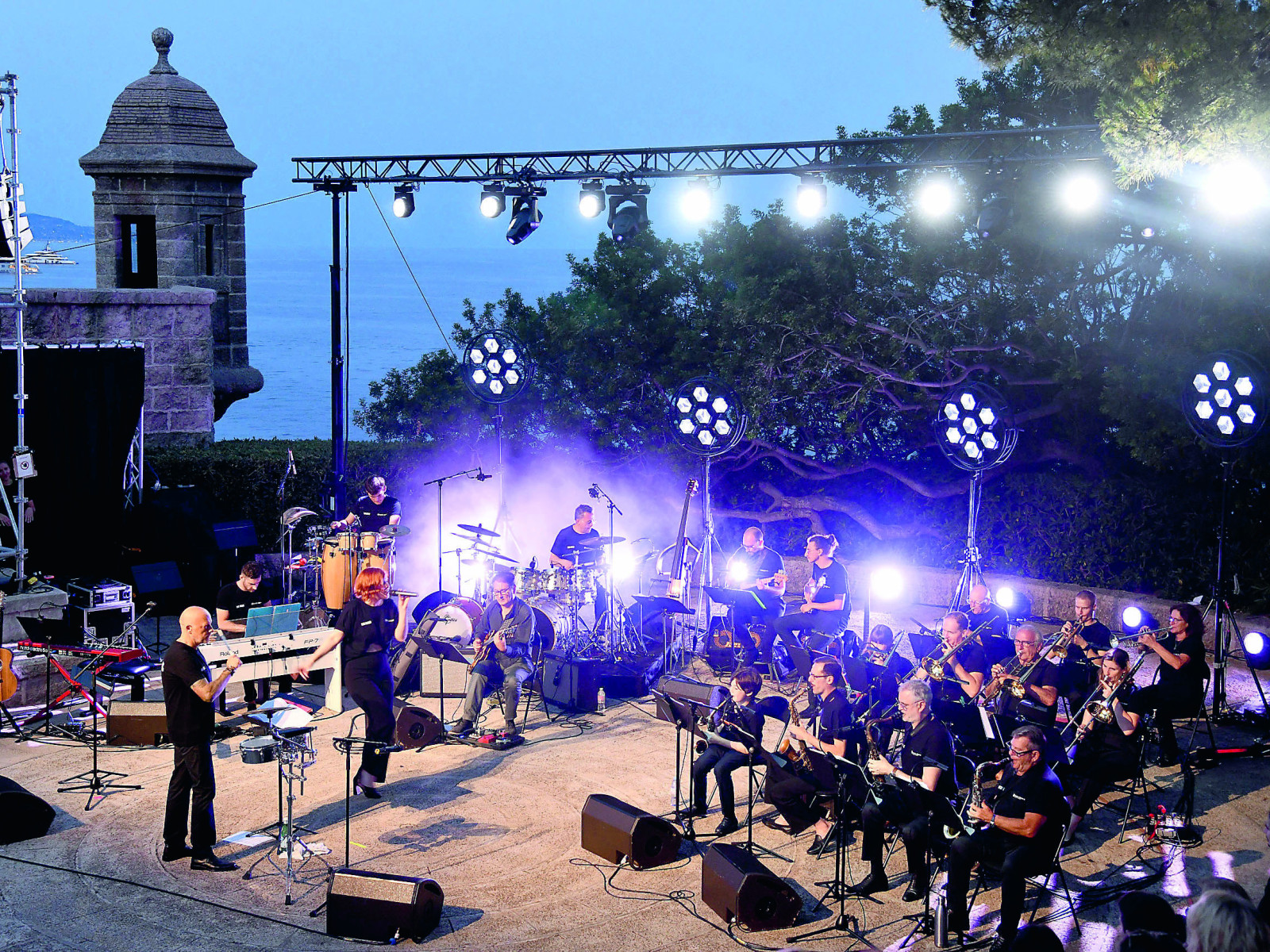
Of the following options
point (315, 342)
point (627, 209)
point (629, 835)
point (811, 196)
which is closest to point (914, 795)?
point (629, 835)

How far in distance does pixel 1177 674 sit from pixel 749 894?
4.69 m

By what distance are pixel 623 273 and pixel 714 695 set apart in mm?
11627

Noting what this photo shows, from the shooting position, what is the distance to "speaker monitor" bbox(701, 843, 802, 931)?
7.34 metres

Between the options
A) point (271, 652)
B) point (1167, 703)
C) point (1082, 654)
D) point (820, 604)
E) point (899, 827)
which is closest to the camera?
point (899, 827)

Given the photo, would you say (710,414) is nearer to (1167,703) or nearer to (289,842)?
(1167,703)

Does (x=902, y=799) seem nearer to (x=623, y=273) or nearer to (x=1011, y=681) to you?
(x=1011, y=681)

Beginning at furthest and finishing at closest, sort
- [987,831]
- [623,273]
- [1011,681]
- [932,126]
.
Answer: [623,273] → [932,126] → [1011,681] → [987,831]

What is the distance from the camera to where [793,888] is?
7.93 m

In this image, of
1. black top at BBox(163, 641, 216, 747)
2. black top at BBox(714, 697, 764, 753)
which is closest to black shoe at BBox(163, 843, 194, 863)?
black top at BBox(163, 641, 216, 747)

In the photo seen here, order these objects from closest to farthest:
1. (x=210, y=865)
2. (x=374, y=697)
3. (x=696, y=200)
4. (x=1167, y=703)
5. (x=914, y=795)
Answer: (x=914, y=795)
(x=210, y=865)
(x=374, y=697)
(x=1167, y=703)
(x=696, y=200)

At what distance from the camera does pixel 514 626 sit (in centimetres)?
1092

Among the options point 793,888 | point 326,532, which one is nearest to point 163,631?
point 326,532

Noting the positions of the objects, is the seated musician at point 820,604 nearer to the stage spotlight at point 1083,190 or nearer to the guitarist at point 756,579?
the guitarist at point 756,579

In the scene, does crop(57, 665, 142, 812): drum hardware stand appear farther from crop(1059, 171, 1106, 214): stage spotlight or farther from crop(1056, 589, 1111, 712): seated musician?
crop(1059, 171, 1106, 214): stage spotlight
